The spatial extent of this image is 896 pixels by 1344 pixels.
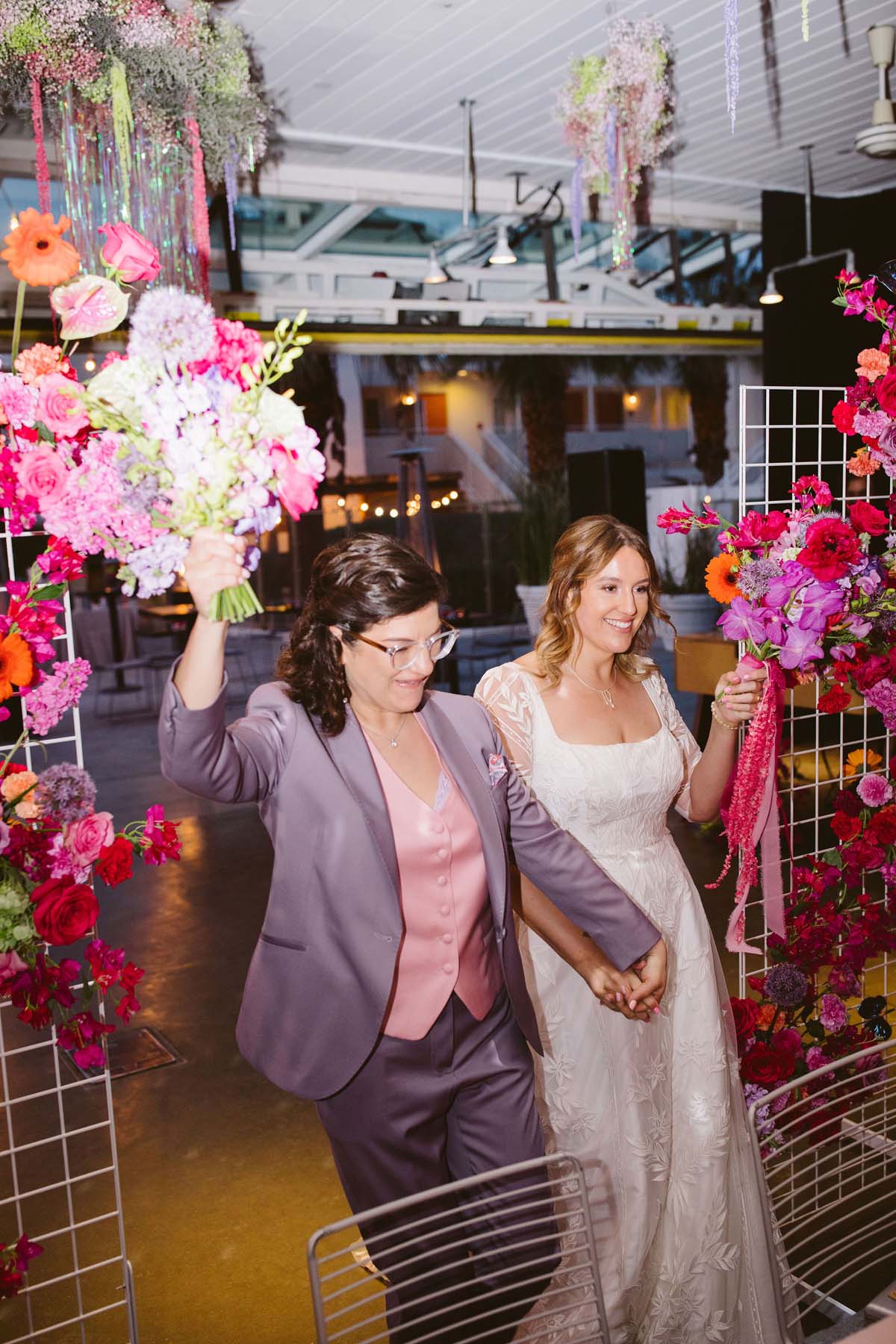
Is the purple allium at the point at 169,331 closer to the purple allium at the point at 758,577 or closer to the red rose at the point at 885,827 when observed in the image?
the purple allium at the point at 758,577

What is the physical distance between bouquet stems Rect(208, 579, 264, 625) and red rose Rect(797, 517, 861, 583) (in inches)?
49.4

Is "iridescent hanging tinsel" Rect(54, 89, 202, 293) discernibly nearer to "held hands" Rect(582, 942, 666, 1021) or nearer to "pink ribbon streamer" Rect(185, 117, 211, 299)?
"pink ribbon streamer" Rect(185, 117, 211, 299)

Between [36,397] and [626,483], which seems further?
[626,483]

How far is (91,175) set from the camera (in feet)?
21.0

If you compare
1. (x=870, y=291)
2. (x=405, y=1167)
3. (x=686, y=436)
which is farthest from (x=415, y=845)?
(x=686, y=436)

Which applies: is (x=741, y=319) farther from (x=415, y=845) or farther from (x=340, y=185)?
(x=415, y=845)

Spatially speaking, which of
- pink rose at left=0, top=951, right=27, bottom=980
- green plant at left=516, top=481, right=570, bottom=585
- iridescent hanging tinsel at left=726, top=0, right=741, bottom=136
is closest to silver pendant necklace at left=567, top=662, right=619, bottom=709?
pink rose at left=0, top=951, right=27, bottom=980

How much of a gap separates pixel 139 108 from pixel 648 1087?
6.04 m

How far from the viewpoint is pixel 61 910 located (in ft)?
5.40

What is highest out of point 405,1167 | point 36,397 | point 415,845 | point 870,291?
point 870,291

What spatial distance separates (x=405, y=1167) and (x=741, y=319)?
10336 mm

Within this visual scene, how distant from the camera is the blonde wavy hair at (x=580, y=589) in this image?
2404 millimetres

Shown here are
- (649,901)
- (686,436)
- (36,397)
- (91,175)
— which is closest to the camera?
(36,397)

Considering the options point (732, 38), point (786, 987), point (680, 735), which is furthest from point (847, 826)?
point (732, 38)
